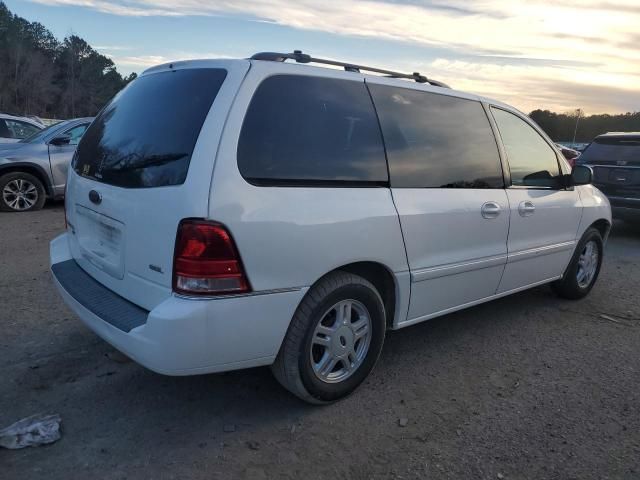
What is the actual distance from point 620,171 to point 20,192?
31.4 ft

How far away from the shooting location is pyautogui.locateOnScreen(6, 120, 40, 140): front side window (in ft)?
34.3

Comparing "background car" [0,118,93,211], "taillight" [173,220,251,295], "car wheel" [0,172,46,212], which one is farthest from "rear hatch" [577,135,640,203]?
"car wheel" [0,172,46,212]

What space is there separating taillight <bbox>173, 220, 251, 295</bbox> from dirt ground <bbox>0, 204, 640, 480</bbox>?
0.85 metres

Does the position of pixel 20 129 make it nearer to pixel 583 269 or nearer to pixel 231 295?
pixel 231 295

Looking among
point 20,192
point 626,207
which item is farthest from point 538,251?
point 20,192

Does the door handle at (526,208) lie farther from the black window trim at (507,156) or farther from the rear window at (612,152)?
the rear window at (612,152)

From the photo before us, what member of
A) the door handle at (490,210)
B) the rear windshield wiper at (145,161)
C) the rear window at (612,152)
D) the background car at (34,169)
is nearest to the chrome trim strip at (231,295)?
the rear windshield wiper at (145,161)

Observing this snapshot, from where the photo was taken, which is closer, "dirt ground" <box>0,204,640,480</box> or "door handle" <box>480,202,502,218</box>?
"dirt ground" <box>0,204,640,480</box>

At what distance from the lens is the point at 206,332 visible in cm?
245

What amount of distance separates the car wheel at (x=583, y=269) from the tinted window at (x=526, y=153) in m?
0.90

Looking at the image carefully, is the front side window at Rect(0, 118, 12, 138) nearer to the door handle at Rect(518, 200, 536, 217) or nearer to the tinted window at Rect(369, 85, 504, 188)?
the tinted window at Rect(369, 85, 504, 188)

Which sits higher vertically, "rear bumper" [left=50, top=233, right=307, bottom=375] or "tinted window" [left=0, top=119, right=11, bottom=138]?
"tinted window" [left=0, top=119, right=11, bottom=138]

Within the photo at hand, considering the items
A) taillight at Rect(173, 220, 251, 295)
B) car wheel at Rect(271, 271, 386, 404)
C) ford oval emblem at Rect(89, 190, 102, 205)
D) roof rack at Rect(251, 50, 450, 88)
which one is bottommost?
car wheel at Rect(271, 271, 386, 404)

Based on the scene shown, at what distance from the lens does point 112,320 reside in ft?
8.80
